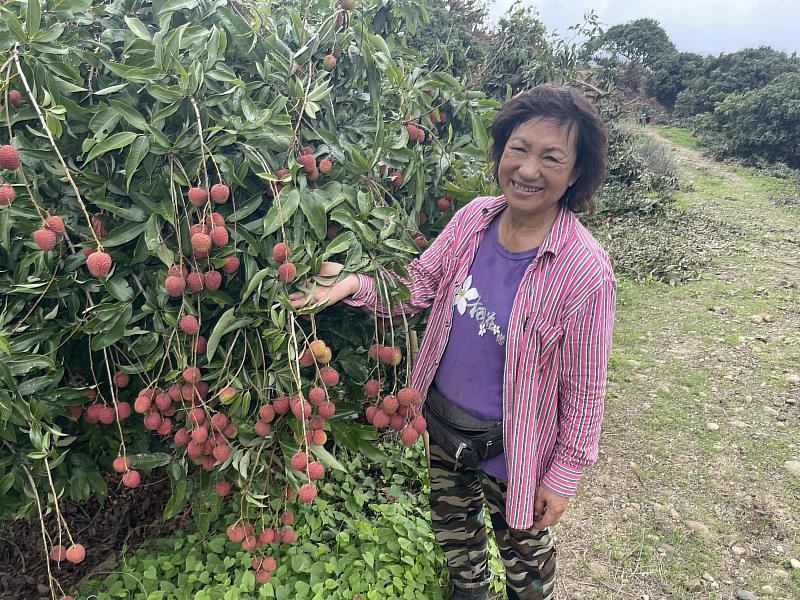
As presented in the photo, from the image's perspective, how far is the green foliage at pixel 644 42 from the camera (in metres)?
14.1

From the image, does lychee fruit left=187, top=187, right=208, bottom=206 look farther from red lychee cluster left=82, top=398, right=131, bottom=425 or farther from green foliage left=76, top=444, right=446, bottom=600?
green foliage left=76, top=444, right=446, bottom=600

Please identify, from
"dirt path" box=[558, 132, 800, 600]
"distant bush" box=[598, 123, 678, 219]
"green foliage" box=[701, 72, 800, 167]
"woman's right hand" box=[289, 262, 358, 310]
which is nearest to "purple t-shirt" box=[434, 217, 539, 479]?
"woman's right hand" box=[289, 262, 358, 310]

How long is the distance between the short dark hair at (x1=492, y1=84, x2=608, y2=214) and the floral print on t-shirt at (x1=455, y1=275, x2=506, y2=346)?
11.8 inches

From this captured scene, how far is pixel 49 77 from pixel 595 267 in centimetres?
109

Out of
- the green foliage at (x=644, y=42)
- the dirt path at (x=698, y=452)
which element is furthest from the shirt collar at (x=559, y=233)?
the green foliage at (x=644, y=42)

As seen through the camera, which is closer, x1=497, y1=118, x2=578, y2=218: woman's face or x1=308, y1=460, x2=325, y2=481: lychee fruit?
x1=308, y1=460, x2=325, y2=481: lychee fruit

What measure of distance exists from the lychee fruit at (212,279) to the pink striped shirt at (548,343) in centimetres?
28

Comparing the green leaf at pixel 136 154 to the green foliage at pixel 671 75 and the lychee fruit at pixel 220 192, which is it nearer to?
the lychee fruit at pixel 220 192

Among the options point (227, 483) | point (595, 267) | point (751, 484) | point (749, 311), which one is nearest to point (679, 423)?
point (751, 484)

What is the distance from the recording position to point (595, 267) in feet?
4.07

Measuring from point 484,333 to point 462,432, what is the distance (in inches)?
10.9

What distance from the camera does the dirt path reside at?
223cm

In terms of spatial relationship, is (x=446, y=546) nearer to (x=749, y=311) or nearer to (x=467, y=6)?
(x=749, y=311)

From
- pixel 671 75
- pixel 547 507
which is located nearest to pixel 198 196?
pixel 547 507
